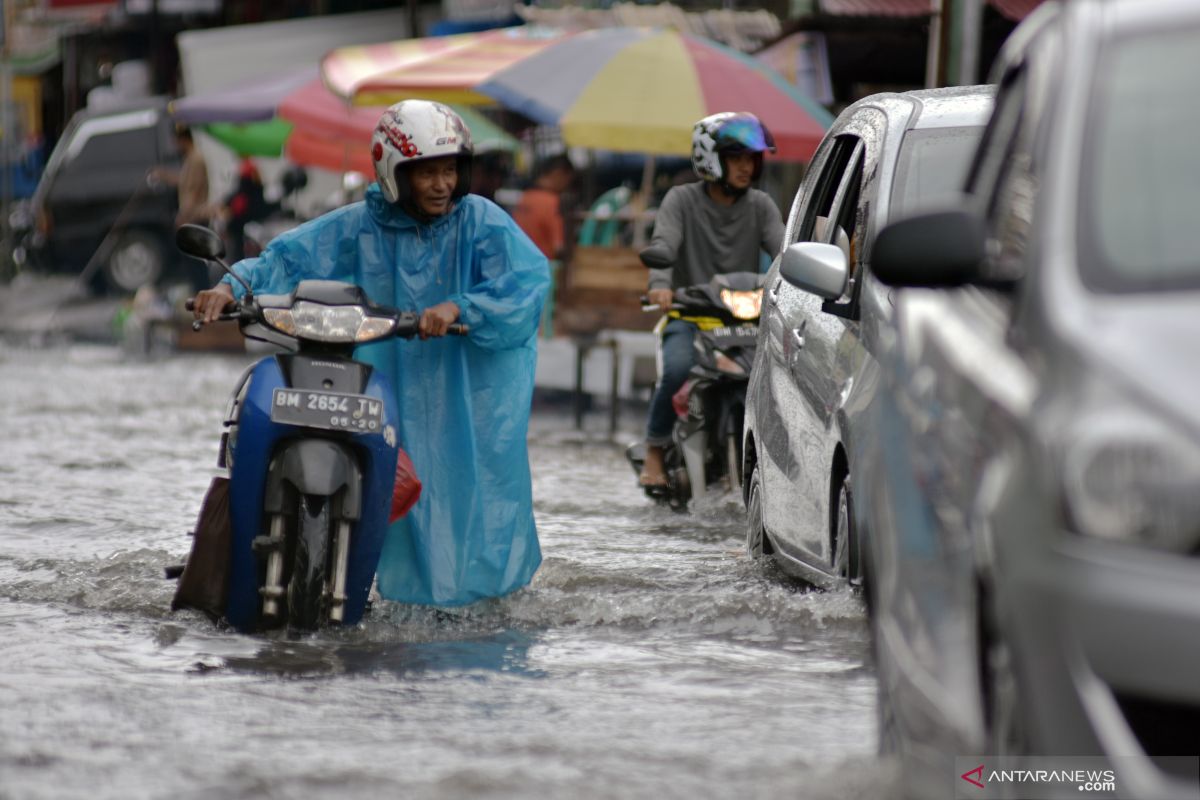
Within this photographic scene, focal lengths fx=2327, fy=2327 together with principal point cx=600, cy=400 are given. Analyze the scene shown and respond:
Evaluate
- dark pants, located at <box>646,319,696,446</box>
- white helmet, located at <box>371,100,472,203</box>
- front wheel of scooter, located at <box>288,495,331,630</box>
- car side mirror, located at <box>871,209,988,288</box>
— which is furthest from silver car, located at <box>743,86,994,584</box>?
dark pants, located at <box>646,319,696,446</box>

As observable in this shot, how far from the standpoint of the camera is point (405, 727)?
5.65m

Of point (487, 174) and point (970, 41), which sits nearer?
point (970, 41)

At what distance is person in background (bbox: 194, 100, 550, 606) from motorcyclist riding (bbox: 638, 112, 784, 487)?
11.2 ft

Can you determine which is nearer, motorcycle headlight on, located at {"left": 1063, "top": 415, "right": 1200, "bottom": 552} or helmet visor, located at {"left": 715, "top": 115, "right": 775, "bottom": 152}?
motorcycle headlight on, located at {"left": 1063, "top": 415, "right": 1200, "bottom": 552}

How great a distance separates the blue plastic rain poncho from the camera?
24.5 feet

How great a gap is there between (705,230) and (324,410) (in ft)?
16.0

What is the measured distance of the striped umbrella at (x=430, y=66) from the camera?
58.9ft

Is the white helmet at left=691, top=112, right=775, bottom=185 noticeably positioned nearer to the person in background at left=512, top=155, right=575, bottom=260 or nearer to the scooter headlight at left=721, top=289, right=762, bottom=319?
the scooter headlight at left=721, top=289, right=762, bottom=319

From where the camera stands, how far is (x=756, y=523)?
8602 millimetres

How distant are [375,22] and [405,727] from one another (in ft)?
100

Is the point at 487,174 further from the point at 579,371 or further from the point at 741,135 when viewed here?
the point at 741,135

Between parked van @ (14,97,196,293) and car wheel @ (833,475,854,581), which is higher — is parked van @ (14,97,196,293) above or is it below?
below

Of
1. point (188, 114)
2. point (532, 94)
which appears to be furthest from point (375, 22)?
point (532, 94)

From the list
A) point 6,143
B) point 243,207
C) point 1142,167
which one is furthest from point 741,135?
point 6,143
